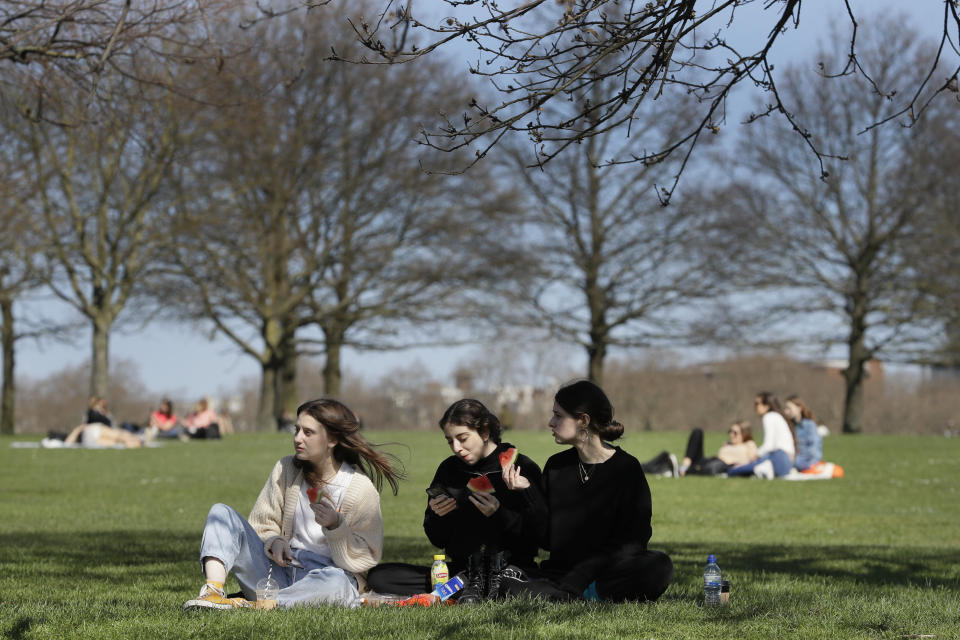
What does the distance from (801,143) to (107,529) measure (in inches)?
1164

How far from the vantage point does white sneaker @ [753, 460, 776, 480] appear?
19.3m

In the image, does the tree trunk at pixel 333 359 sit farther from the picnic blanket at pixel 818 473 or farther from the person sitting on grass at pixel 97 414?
the picnic blanket at pixel 818 473

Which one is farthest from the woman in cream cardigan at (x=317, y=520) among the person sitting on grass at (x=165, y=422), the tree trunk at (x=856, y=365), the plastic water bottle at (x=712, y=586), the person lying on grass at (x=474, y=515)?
the tree trunk at (x=856, y=365)

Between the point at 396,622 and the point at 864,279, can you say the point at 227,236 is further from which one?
the point at 396,622

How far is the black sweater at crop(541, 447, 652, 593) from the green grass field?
0.46 m

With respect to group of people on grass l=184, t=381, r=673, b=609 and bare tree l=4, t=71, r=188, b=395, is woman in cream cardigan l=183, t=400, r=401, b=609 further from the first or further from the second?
bare tree l=4, t=71, r=188, b=395

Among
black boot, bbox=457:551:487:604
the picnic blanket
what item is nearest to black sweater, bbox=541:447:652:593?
black boot, bbox=457:551:487:604

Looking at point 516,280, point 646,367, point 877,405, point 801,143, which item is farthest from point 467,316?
point 877,405

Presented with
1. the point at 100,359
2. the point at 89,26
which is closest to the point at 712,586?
the point at 89,26

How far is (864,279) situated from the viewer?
37406 mm

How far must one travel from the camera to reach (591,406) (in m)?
6.16

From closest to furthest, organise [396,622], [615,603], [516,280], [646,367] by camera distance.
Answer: [396,622] < [615,603] < [516,280] < [646,367]

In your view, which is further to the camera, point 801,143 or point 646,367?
point 646,367

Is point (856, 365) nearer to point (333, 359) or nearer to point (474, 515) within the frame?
point (333, 359)
